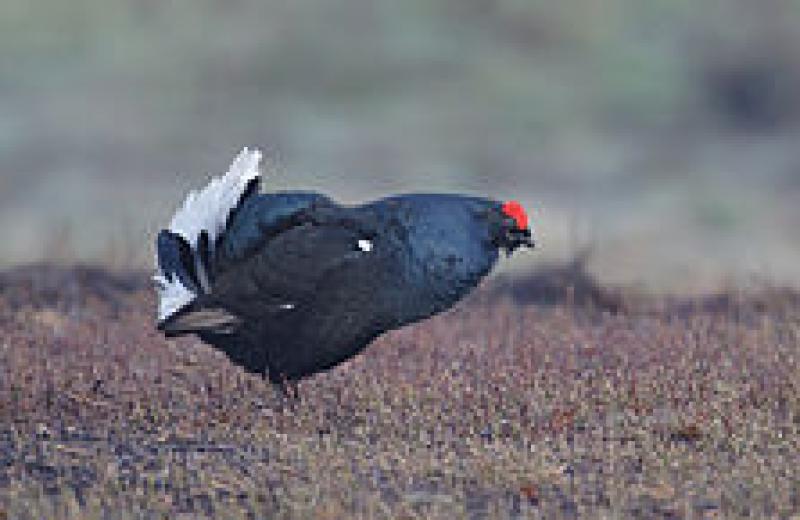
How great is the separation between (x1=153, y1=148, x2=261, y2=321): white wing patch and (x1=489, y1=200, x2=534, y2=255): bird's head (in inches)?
48.2

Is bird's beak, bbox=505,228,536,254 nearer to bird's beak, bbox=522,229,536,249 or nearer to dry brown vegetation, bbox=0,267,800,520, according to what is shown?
bird's beak, bbox=522,229,536,249

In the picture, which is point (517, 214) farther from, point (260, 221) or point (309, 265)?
point (260, 221)

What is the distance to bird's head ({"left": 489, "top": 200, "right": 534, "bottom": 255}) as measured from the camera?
920 cm

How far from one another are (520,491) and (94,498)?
63.6 inches

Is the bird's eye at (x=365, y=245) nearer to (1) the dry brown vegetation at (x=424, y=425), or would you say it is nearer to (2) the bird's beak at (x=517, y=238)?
(2) the bird's beak at (x=517, y=238)

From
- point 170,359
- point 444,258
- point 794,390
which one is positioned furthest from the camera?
point 170,359

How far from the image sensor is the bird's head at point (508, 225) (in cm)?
920

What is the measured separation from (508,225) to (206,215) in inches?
57.3

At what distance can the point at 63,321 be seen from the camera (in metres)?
13.8

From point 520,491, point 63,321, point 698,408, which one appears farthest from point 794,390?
point 63,321

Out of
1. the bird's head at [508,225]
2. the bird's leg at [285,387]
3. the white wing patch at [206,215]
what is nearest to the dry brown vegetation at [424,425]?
the bird's leg at [285,387]

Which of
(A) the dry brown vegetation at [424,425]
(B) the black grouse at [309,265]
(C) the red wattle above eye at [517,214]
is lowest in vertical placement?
(A) the dry brown vegetation at [424,425]

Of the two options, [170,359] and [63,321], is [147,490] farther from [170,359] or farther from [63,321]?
[63,321]

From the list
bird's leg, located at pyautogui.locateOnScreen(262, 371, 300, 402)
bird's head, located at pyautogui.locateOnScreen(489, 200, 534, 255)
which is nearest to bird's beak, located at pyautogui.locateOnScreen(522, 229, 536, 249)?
bird's head, located at pyautogui.locateOnScreen(489, 200, 534, 255)
